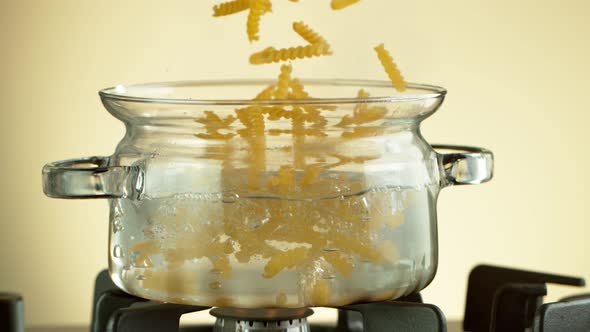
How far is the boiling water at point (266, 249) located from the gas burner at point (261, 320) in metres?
0.05

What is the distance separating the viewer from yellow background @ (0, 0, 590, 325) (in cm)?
160

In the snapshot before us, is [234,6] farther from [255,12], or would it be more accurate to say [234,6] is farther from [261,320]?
[261,320]

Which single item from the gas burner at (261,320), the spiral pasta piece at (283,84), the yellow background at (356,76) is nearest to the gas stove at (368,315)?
the gas burner at (261,320)

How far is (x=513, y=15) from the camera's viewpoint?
5.53 feet

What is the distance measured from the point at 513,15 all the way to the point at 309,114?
1.27 meters

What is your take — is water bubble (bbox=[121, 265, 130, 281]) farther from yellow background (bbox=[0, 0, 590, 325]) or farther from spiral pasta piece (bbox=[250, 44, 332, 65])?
yellow background (bbox=[0, 0, 590, 325])

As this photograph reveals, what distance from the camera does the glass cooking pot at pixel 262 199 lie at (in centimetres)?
51

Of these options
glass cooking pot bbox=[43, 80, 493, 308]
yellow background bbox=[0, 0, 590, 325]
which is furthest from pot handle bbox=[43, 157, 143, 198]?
Result: yellow background bbox=[0, 0, 590, 325]

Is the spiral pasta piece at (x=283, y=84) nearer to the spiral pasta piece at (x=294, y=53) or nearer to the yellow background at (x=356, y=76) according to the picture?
the spiral pasta piece at (x=294, y=53)

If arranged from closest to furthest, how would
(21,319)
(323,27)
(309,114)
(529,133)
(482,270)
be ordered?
(309,114), (21,319), (482,270), (323,27), (529,133)

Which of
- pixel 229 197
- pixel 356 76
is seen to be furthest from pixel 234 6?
pixel 356 76

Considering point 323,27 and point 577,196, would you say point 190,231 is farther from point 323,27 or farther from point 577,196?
point 577,196

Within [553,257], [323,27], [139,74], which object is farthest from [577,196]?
[139,74]

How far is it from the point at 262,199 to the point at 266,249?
0.03m
